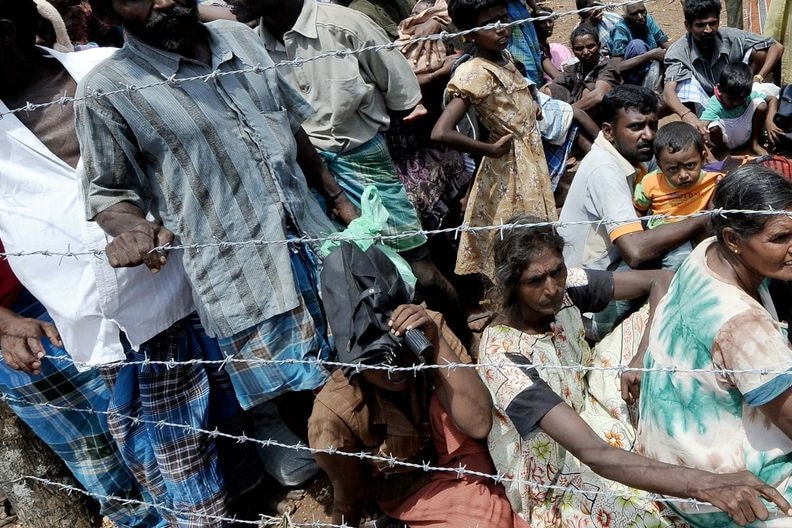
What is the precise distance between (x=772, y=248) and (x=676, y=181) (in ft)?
4.14

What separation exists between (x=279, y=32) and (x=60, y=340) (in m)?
1.60

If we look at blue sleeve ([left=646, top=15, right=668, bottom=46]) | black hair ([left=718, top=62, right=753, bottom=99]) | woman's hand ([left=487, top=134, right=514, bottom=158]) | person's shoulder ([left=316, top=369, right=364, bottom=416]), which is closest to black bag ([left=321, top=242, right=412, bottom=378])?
person's shoulder ([left=316, top=369, right=364, bottom=416])

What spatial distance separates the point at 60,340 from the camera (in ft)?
8.35

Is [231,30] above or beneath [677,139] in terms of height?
above

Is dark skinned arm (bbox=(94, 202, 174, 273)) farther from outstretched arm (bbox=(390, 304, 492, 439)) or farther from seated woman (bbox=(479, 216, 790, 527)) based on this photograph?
seated woman (bbox=(479, 216, 790, 527))

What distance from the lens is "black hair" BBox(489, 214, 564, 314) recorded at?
2.28 m

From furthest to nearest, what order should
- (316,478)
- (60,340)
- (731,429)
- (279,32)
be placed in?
1. (279,32)
2. (316,478)
3. (60,340)
4. (731,429)

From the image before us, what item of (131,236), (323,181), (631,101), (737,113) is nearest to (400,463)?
(131,236)

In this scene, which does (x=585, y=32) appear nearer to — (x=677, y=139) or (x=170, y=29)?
(x=677, y=139)

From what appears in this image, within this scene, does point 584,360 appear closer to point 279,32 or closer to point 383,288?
point 383,288

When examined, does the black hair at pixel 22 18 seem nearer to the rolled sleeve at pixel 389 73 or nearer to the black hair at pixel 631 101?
the rolled sleeve at pixel 389 73

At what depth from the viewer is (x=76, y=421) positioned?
9.40 feet

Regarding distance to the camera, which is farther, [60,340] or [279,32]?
[279,32]

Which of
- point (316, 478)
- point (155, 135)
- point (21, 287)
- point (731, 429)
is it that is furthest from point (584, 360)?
point (21, 287)
